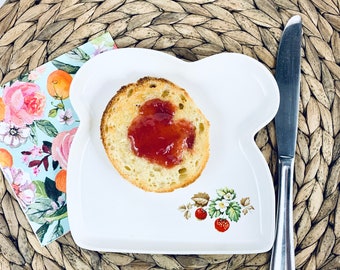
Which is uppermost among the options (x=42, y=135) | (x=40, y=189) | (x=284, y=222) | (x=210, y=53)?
(x=210, y=53)

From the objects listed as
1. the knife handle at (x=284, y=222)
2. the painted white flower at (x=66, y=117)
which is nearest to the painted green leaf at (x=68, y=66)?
the painted white flower at (x=66, y=117)

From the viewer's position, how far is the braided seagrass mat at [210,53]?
1.62 metres

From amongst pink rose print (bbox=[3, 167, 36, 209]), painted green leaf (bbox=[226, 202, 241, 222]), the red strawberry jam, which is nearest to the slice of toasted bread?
the red strawberry jam

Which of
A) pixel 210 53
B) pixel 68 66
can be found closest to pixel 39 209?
pixel 68 66

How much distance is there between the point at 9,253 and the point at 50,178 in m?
0.23

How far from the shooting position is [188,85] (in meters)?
1.62

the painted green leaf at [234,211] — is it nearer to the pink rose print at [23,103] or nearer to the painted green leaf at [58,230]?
the painted green leaf at [58,230]

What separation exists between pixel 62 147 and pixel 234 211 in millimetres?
485

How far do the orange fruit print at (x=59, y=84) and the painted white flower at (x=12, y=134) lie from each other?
5.0 inches

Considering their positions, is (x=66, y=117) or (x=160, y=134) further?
(x=66, y=117)

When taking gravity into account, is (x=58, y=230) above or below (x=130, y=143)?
below

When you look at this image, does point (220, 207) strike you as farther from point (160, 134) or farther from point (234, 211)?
point (160, 134)

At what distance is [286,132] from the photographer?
160 centimetres

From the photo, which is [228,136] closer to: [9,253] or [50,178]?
[50,178]
